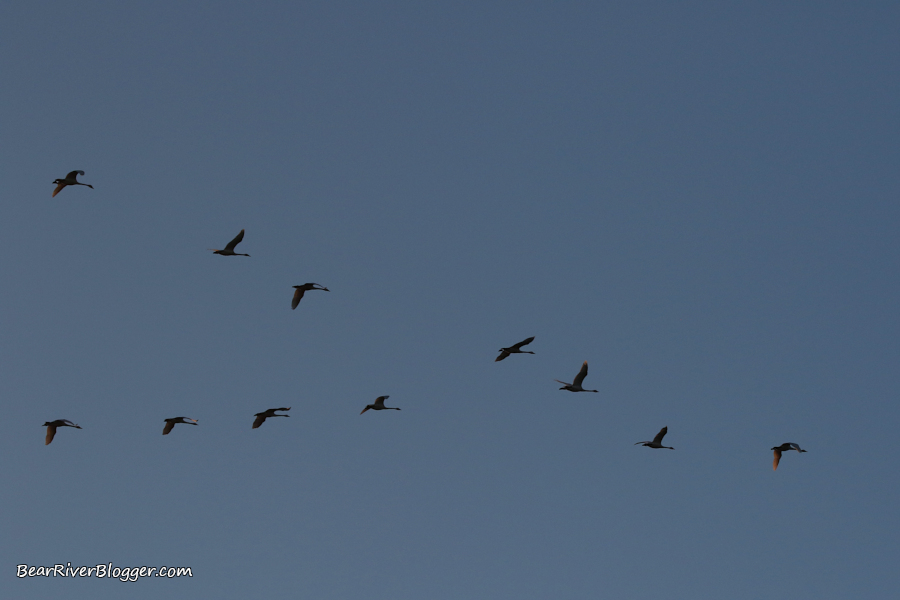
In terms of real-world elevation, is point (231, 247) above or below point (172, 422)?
above

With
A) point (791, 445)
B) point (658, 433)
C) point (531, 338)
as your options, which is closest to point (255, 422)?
point (531, 338)

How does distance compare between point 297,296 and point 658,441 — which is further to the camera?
point 658,441

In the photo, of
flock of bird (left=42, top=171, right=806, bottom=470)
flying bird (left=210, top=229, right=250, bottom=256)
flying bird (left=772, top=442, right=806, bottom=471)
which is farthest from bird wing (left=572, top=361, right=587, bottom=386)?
flying bird (left=210, top=229, right=250, bottom=256)

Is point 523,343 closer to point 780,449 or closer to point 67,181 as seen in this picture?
point 780,449

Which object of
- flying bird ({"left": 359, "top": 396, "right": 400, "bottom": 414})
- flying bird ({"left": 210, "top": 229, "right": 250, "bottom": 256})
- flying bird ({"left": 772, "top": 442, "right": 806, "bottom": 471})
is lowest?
flying bird ({"left": 772, "top": 442, "right": 806, "bottom": 471})

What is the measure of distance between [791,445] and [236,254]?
112 ft

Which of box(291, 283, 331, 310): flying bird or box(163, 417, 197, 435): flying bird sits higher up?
box(291, 283, 331, 310): flying bird

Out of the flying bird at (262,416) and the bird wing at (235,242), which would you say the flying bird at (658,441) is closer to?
the flying bird at (262,416)

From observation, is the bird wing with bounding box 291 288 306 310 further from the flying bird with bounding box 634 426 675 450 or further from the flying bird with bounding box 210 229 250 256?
the flying bird with bounding box 634 426 675 450

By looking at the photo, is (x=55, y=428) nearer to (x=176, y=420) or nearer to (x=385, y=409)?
(x=176, y=420)

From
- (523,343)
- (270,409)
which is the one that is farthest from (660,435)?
(270,409)

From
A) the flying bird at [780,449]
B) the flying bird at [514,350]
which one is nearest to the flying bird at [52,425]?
the flying bird at [514,350]

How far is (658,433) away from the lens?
65250 millimetres

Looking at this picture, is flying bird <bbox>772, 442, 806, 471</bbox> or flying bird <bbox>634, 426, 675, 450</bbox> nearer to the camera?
flying bird <bbox>772, 442, 806, 471</bbox>
